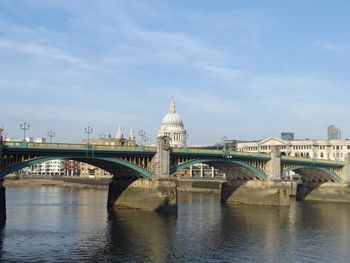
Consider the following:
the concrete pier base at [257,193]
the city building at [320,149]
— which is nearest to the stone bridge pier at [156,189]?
the concrete pier base at [257,193]

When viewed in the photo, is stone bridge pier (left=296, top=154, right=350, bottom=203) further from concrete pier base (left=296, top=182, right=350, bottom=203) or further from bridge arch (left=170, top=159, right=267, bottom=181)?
bridge arch (left=170, top=159, right=267, bottom=181)

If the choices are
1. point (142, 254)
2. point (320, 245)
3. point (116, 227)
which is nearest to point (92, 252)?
point (142, 254)

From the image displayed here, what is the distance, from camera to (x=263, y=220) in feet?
258

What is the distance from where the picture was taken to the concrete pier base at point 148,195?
82.9m

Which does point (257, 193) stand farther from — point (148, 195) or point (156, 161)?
point (148, 195)

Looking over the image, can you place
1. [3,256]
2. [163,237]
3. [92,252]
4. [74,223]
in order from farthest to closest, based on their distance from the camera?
[74,223] < [163,237] < [92,252] < [3,256]

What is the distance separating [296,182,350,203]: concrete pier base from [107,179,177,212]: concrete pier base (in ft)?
170

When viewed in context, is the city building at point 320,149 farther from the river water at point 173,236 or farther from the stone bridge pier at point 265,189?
the river water at point 173,236

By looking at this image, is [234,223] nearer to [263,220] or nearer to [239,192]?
[263,220]

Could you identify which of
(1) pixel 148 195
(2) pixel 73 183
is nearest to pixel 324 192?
(1) pixel 148 195

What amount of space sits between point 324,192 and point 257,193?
25632 millimetres

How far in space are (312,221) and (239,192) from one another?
30023 millimetres

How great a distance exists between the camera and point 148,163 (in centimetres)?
8650

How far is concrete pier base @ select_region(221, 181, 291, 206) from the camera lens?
103 meters
